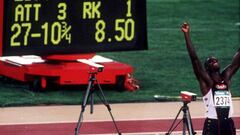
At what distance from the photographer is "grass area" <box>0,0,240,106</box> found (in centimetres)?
1636

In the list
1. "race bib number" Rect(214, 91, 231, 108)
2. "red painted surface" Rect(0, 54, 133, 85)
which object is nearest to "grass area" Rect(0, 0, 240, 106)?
"red painted surface" Rect(0, 54, 133, 85)

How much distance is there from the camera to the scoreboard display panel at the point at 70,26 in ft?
39.9

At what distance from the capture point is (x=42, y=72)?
52.2 ft

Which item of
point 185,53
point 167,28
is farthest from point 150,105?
point 167,28

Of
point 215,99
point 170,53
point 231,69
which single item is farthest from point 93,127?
point 170,53

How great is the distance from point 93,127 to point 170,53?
22.9 ft

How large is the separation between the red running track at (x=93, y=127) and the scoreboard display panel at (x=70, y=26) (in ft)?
5.43

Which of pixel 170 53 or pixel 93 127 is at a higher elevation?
pixel 170 53

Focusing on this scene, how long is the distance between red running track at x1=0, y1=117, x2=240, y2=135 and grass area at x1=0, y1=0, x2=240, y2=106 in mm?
1567

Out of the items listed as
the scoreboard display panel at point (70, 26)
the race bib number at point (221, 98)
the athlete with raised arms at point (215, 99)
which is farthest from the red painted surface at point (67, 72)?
the race bib number at point (221, 98)

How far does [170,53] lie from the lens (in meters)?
20.8

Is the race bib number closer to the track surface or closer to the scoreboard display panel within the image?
the scoreboard display panel

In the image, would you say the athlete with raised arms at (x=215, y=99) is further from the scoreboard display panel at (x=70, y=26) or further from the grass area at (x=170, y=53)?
the grass area at (x=170, y=53)

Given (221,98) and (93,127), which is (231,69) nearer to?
Result: (221,98)
